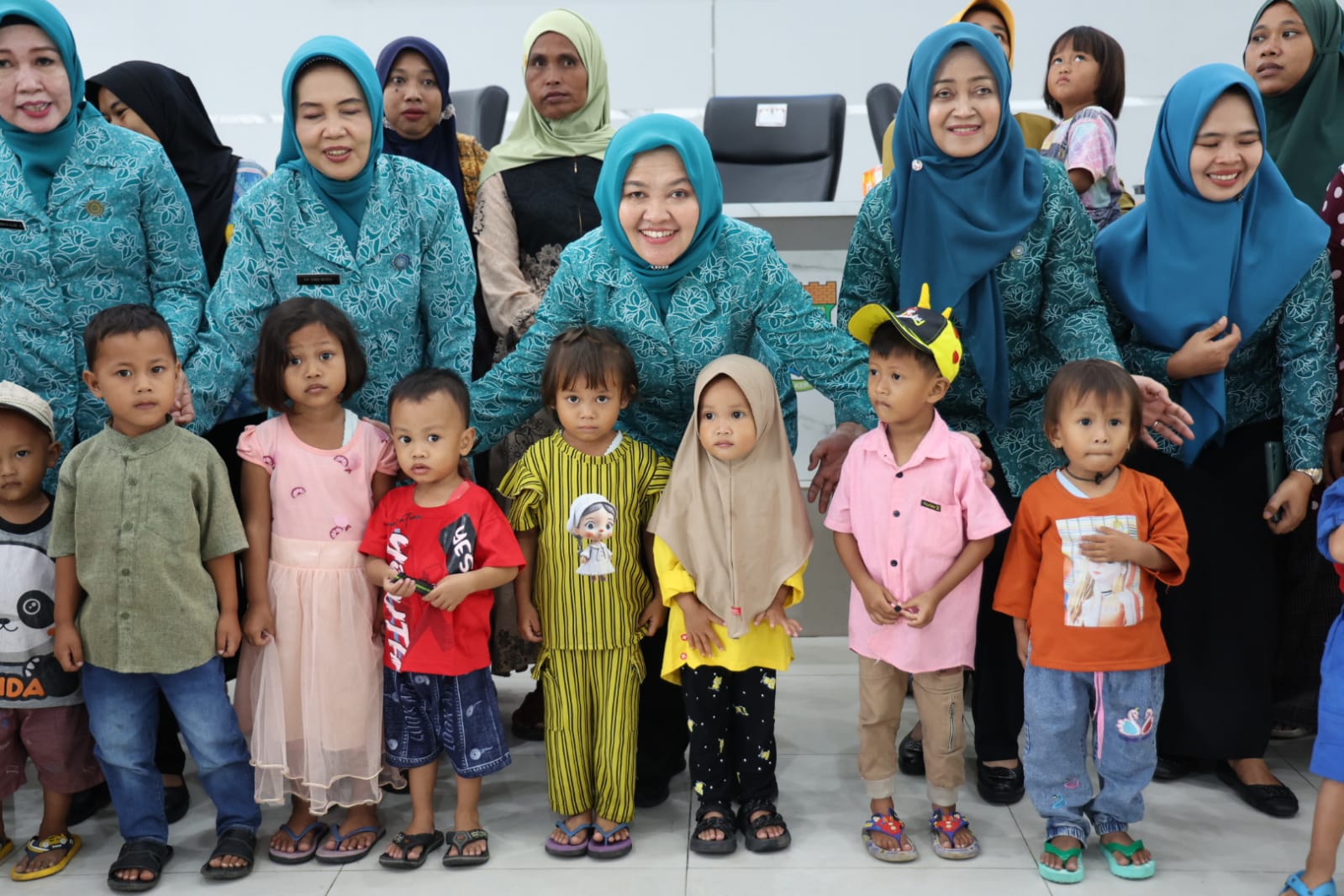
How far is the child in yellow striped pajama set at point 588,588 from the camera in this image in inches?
93.0

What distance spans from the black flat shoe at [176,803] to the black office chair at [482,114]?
379 cm

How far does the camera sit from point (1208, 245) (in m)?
2.48

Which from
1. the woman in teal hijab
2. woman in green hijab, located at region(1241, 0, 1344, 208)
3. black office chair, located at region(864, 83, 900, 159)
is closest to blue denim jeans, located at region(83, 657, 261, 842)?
the woman in teal hijab

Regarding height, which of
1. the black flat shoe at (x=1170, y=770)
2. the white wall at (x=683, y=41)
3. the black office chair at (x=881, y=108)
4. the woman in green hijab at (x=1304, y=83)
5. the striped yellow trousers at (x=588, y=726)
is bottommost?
the black flat shoe at (x=1170, y=770)

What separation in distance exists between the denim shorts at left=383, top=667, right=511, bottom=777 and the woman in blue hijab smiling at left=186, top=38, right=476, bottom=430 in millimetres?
597

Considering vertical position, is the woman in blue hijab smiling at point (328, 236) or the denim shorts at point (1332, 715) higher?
the woman in blue hijab smiling at point (328, 236)

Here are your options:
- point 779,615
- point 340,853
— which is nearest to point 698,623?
point 779,615

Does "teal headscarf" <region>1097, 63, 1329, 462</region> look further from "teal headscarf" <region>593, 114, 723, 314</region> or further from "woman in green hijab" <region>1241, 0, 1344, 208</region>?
"teal headscarf" <region>593, 114, 723, 314</region>

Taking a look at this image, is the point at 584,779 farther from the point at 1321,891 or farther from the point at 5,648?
the point at 1321,891

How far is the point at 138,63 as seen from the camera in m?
3.04

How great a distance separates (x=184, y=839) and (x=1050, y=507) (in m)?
1.94

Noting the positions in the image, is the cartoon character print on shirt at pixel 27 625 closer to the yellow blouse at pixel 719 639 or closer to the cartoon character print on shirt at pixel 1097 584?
the yellow blouse at pixel 719 639

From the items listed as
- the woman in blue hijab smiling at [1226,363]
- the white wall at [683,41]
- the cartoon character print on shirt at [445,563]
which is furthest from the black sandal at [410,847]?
the white wall at [683,41]

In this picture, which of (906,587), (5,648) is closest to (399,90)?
(5,648)
